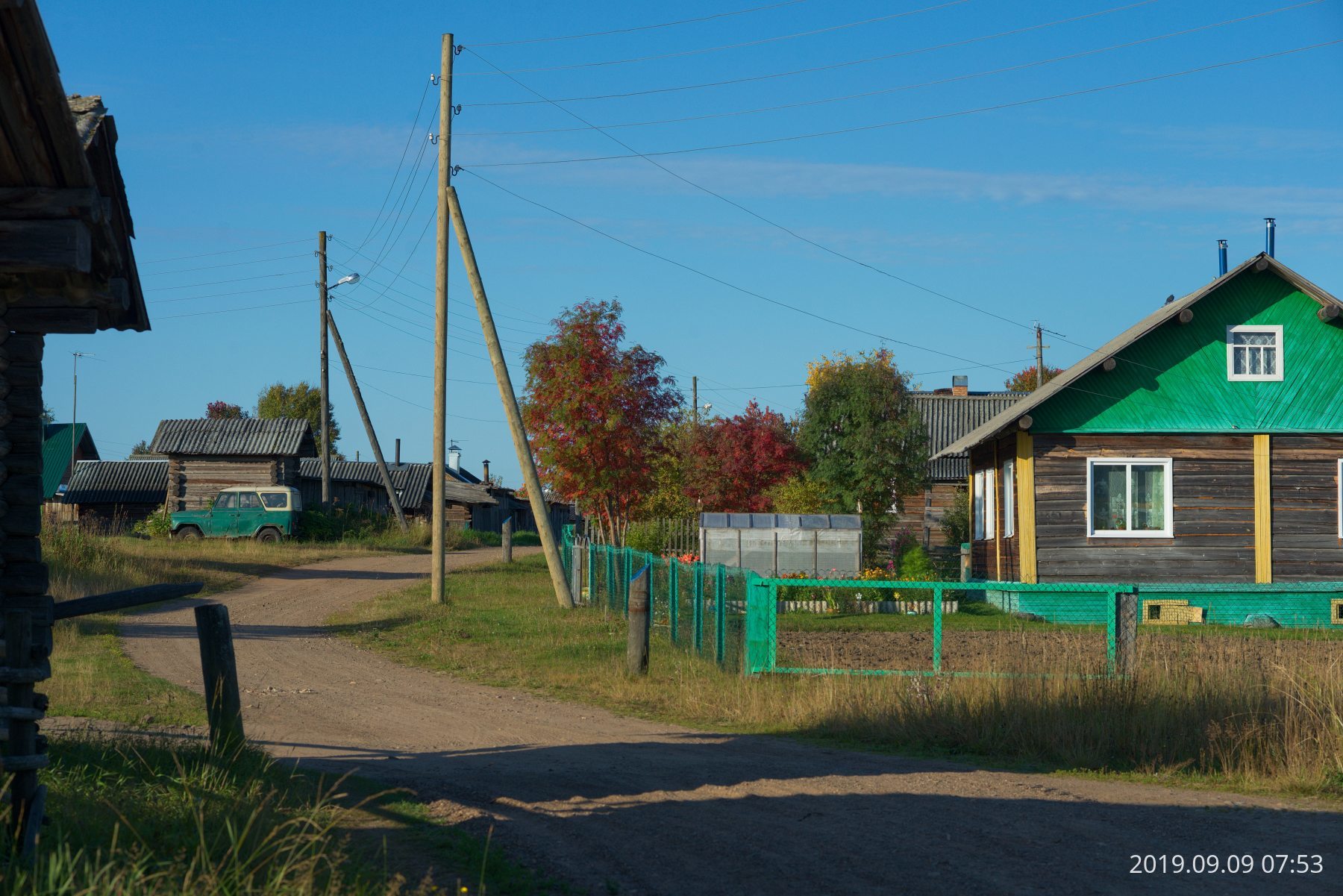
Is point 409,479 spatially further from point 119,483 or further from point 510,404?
point 510,404

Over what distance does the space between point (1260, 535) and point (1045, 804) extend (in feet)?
58.0

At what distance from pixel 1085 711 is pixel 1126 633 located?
5.08ft

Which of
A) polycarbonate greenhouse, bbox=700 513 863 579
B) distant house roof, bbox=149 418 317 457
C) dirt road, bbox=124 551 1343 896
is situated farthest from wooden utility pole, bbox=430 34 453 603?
distant house roof, bbox=149 418 317 457

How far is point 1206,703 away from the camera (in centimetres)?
1034

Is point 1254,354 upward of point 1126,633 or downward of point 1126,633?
upward

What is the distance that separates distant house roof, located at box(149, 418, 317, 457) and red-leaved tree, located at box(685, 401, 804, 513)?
14524 millimetres

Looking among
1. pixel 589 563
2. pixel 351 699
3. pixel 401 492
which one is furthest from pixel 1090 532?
pixel 401 492

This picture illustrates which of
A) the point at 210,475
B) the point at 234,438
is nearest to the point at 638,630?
the point at 210,475

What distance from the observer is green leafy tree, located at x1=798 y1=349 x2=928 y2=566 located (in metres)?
34.1

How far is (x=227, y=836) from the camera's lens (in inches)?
244

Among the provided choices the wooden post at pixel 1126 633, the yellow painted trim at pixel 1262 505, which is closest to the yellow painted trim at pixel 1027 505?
the yellow painted trim at pixel 1262 505

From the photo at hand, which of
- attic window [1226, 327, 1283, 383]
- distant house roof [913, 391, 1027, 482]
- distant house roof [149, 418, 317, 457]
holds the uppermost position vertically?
distant house roof [913, 391, 1027, 482]

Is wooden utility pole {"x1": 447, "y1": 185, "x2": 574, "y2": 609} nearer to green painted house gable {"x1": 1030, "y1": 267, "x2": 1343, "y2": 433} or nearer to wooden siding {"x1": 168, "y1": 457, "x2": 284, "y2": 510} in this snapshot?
green painted house gable {"x1": 1030, "y1": 267, "x2": 1343, "y2": 433}

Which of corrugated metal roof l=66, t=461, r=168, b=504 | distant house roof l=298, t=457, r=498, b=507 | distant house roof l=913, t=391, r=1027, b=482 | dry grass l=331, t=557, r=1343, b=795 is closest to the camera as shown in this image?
dry grass l=331, t=557, r=1343, b=795
